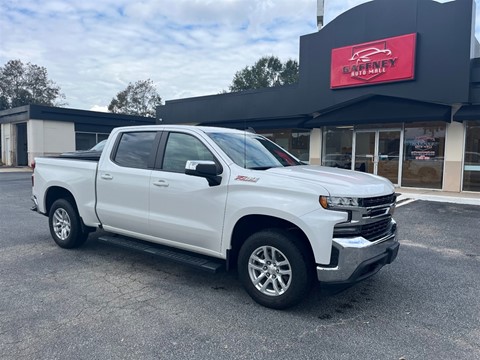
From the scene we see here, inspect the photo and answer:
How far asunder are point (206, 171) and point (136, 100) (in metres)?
54.4

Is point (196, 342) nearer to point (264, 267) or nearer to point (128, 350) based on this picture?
point (128, 350)

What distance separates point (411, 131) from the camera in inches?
572

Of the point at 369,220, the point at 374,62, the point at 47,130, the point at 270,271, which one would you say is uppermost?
the point at 374,62

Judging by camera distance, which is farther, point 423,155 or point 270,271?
point 423,155

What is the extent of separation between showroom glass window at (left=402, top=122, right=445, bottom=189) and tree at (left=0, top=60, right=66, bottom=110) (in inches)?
1940

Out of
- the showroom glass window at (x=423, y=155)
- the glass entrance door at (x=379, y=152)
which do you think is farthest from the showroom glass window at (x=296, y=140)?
the showroom glass window at (x=423, y=155)

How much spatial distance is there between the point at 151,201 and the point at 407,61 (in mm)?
12127

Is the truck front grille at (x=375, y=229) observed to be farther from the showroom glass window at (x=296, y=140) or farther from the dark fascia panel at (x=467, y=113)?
the showroom glass window at (x=296, y=140)

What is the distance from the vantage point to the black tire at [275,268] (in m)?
3.77

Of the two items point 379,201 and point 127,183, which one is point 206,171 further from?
point 379,201

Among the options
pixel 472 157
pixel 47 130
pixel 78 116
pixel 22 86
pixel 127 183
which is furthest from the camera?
pixel 22 86

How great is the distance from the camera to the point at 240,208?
13.4 feet

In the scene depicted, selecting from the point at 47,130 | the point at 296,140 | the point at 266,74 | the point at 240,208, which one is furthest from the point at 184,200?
the point at 266,74

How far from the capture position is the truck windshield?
453cm
